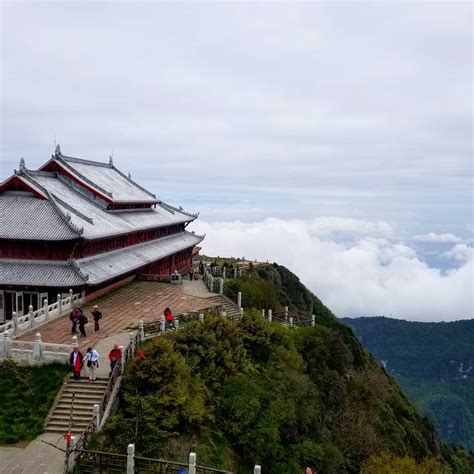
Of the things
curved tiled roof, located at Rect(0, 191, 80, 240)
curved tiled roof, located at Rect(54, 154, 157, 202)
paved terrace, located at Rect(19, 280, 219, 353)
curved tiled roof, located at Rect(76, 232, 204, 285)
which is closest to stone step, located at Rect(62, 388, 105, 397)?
paved terrace, located at Rect(19, 280, 219, 353)

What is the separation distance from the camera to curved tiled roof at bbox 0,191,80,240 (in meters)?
34.0

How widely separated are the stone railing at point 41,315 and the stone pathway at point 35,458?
26.3ft

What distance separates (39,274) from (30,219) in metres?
4.48

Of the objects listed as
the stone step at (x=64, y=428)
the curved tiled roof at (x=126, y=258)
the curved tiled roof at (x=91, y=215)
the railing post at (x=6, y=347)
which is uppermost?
the curved tiled roof at (x=91, y=215)

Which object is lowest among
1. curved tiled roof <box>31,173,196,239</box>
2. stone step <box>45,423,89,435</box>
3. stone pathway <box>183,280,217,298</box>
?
stone step <box>45,423,89,435</box>

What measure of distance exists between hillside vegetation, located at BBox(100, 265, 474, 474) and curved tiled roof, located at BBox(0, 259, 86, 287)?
9.54 meters

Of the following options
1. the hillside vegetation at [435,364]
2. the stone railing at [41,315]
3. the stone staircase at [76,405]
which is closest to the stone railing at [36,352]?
the stone railing at [41,315]

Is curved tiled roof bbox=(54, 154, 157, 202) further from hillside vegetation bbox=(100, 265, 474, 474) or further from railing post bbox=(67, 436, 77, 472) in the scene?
railing post bbox=(67, 436, 77, 472)

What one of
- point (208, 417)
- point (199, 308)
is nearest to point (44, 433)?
point (208, 417)

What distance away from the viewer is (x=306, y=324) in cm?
4034

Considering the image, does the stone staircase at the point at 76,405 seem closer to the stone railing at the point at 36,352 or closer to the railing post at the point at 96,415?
the railing post at the point at 96,415

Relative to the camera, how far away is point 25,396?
22.0 m

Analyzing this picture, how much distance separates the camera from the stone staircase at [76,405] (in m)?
20.5

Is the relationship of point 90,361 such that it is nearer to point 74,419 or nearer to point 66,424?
point 74,419
